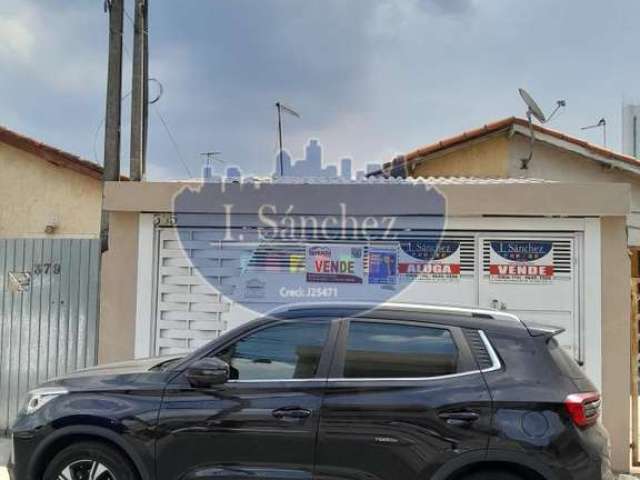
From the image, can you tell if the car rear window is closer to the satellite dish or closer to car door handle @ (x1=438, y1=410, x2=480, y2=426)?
car door handle @ (x1=438, y1=410, x2=480, y2=426)

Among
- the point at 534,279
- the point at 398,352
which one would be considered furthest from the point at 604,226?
the point at 398,352

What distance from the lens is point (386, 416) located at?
380 cm

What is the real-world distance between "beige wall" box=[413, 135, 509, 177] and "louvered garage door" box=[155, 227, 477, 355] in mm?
6726

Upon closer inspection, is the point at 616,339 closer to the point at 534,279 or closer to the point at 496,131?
the point at 534,279

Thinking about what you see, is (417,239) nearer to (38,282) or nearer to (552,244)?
(552,244)

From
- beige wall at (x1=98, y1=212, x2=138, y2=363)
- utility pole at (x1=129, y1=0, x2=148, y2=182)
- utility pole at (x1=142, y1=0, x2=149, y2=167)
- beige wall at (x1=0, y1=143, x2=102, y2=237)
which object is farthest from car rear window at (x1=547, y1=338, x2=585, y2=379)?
beige wall at (x1=0, y1=143, x2=102, y2=237)

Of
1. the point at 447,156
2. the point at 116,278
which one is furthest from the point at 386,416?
the point at 447,156

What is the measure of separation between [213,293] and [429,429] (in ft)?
12.4

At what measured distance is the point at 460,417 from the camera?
3725 mm

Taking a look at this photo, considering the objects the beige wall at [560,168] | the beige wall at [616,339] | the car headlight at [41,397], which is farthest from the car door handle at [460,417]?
the beige wall at [560,168]

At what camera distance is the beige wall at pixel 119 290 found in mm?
6945

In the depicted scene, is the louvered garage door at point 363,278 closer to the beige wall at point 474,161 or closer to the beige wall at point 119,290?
the beige wall at point 119,290

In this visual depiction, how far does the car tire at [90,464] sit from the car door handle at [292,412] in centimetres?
108

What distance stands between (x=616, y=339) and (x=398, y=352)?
3.45m
